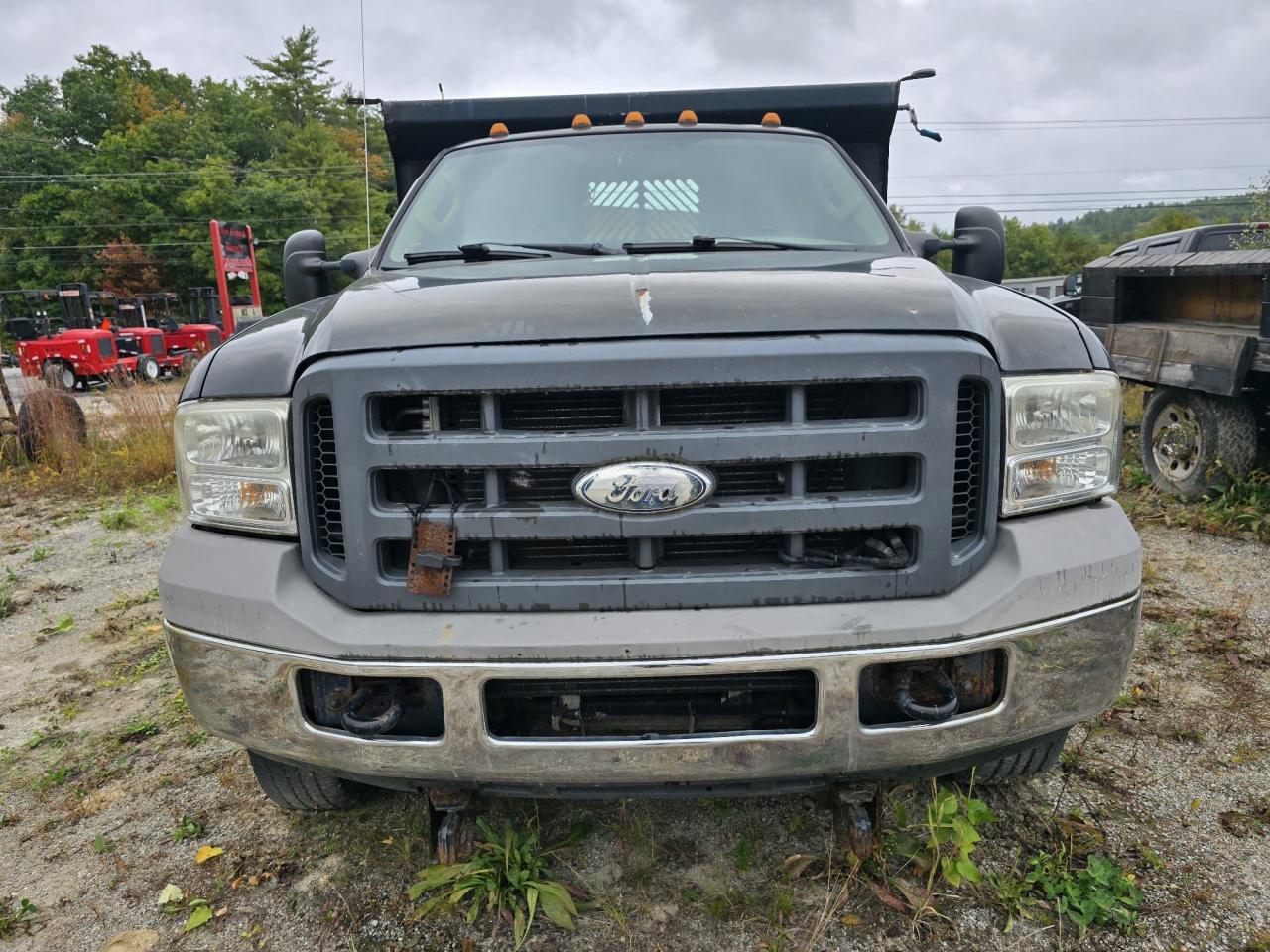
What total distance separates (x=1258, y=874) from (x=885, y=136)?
4166mm

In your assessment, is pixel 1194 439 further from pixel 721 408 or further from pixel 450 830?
pixel 450 830

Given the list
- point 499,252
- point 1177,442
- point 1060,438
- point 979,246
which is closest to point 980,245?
point 979,246

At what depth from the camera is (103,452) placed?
8.75 metres

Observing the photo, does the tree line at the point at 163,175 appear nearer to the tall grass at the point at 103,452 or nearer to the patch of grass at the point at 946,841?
the tall grass at the point at 103,452

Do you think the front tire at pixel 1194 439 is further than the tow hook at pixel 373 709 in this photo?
Yes

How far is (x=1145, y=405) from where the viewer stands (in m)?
6.71

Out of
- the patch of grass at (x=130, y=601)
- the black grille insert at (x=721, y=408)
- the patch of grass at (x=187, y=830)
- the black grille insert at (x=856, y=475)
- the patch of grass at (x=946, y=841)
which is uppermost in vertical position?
the black grille insert at (x=721, y=408)

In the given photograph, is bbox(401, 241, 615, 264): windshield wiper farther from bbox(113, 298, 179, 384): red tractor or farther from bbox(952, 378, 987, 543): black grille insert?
bbox(113, 298, 179, 384): red tractor

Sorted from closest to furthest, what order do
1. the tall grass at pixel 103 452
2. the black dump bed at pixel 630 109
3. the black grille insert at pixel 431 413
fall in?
the black grille insert at pixel 431 413, the black dump bed at pixel 630 109, the tall grass at pixel 103 452

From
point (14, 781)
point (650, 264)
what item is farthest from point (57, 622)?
point (650, 264)

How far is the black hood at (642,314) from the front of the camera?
194 cm

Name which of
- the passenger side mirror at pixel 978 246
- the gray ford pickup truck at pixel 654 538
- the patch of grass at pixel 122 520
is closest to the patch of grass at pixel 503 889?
the gray ford pickup truck at pixel 654 538

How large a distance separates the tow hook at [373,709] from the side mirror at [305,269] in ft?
6.27

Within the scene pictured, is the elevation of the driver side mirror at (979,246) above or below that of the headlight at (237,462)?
above
